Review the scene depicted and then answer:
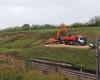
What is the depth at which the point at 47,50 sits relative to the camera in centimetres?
3962

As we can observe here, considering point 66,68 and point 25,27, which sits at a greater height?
point 25,27

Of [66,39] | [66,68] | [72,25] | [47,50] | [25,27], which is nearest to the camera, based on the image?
[66,68]

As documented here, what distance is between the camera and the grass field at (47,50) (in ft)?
103

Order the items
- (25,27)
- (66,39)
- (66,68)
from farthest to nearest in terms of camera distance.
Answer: (25,27) → (66,39) → (66,68)

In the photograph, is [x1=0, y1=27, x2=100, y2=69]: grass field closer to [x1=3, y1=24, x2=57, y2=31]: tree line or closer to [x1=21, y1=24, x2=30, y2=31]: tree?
[x1=3, y1=24, x2=57, y2=31]: tree line

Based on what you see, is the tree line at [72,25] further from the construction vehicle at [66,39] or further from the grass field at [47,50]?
the construction vehicle at [66,39]

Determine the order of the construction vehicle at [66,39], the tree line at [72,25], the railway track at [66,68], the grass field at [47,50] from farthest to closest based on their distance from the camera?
the tree line at [72,25] → the construction vehicle at [66,39] → the grass field at [47,50] → the railway track at [66,68]

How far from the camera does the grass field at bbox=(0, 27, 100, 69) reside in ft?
103

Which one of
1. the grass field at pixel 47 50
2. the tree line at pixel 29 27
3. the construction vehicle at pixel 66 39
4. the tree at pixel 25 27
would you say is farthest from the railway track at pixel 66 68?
the tree at pixel 25 27

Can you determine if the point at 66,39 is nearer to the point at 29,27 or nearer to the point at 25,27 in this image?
the point at 29,27

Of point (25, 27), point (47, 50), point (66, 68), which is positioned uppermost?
point (25, 27)

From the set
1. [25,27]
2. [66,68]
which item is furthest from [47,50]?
[25,27]

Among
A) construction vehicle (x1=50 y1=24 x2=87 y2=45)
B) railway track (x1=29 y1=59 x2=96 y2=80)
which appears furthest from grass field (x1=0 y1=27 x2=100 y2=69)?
construction vehicle (x1=50 y1=24 x2=87 y2=45)

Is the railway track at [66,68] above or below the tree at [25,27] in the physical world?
below
